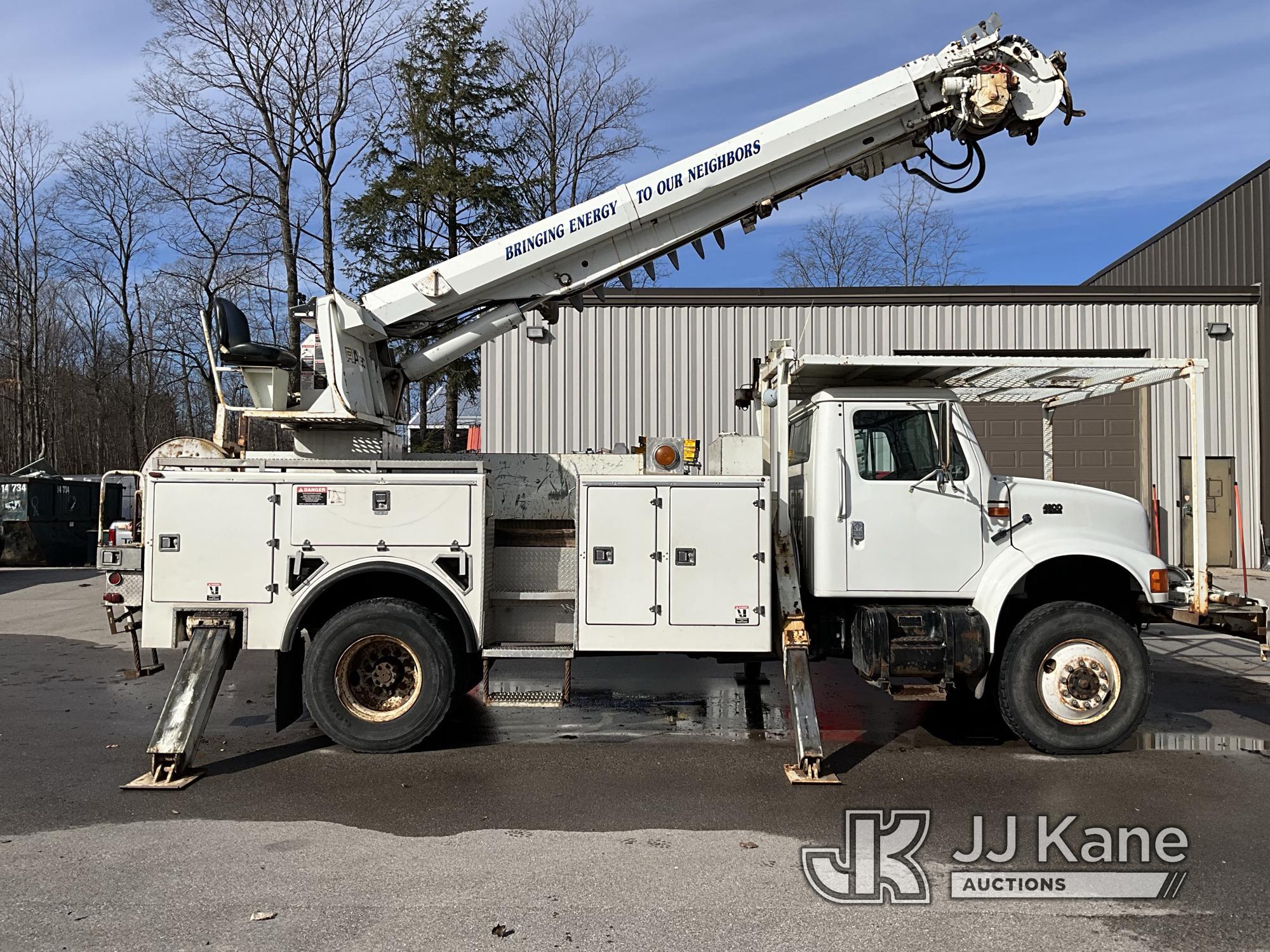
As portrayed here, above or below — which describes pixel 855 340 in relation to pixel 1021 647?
above

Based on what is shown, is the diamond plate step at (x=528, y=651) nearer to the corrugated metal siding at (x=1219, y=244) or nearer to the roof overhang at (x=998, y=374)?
the roof overhang at (x=998, y=374)

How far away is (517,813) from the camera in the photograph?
211 inches

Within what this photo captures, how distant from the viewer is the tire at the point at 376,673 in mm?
6379

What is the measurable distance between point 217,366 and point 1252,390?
17907 millimetres

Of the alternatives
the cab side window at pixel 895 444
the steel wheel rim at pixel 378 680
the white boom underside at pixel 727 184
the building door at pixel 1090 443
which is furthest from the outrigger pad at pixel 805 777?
the building door at pixel 1090 443

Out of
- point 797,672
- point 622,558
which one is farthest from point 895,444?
point 622,558

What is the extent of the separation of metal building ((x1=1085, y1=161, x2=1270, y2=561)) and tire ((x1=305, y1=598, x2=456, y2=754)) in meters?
14.9

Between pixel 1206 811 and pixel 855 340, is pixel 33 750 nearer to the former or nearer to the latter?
pixel 1206 811

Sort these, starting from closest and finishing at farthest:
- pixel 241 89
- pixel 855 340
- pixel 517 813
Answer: pixel 517 813 < pixel 855 340 < pixel 241 89

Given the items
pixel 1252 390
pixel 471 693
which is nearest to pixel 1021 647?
pixel 471 693

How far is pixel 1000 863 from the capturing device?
4.65 meters

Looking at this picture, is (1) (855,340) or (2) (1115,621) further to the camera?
(1) (855,340)

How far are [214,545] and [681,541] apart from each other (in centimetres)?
327

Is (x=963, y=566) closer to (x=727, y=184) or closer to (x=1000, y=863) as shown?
(x=1000, y=863)
